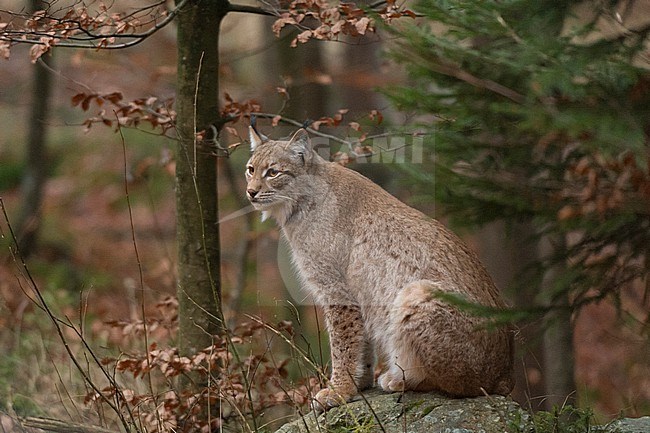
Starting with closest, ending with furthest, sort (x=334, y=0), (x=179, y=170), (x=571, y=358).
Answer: (x=179, y=170), (x=334, y=0), (x=571, y=358)

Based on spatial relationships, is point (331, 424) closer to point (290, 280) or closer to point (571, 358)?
point (290, 280)

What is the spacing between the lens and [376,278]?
198 inches

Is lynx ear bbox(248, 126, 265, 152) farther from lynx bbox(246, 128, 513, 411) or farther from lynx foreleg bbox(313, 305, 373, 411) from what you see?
lynx foreleg bbox(313, 305, 373, 411)

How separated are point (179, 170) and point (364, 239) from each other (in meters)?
1.31

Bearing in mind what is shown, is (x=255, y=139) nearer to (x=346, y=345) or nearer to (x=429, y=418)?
(x=346, y=345)

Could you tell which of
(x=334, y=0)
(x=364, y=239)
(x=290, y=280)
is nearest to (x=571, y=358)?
(x=290, y=280)

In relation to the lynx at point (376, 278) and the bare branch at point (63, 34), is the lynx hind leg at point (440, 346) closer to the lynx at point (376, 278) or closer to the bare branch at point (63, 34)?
the lynx at point (376, 278)

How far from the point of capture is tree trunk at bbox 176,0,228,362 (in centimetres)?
541

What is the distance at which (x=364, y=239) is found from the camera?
5.18m

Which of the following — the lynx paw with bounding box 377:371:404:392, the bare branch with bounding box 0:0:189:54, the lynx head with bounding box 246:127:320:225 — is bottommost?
the lynx paw with bounding box 377:371:404:392

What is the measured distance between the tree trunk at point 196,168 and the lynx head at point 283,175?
1.04ft

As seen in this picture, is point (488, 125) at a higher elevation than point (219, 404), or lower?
higher

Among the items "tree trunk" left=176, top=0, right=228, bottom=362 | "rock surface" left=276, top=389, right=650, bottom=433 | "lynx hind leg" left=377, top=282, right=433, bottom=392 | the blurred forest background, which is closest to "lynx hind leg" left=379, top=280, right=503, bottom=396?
"lynx hind leg" left=377, top=282, right=433, bottom=392

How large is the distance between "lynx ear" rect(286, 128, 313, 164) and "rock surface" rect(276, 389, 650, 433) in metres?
1.55
